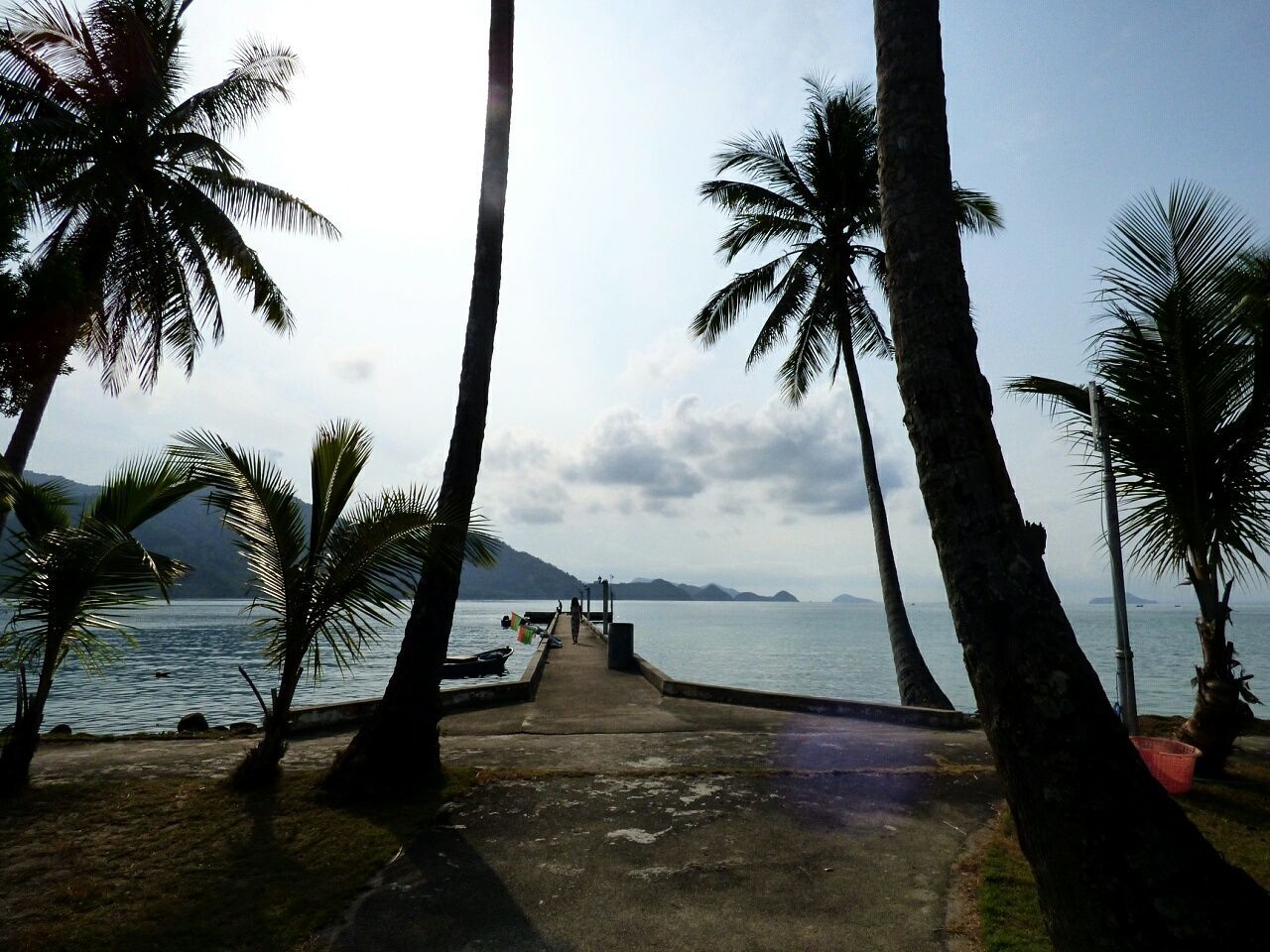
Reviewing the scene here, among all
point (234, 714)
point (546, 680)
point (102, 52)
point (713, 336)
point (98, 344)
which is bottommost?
point (234, 714)

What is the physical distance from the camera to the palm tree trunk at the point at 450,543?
681 cm

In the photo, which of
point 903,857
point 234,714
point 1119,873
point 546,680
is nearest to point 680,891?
point 903,857

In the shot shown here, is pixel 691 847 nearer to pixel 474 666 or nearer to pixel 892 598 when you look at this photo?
pixel 892 598

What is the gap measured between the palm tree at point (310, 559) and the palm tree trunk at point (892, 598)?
33.5ft

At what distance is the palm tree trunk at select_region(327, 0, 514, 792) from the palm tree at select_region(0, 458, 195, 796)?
232cm

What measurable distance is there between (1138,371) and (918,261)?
19.0 feet

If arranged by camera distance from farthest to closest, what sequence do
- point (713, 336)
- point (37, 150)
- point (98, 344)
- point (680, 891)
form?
point (713, 336), point (98, 344), point (37, 150), point (680, 891)

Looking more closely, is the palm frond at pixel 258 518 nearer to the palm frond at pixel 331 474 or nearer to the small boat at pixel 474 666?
the palm frond at pixel 331 474

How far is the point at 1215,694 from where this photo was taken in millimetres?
7316

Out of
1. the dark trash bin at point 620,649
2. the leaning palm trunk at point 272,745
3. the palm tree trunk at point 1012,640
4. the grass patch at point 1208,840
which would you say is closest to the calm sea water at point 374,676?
the leaning palm trunk at point 272,745

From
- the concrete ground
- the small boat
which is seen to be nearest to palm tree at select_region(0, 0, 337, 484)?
the concrete ground

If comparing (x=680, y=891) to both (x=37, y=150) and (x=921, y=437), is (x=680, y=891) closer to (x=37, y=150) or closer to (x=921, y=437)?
(x=921, y=437)

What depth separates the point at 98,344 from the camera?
1421cm

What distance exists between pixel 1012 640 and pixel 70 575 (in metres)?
8.26
